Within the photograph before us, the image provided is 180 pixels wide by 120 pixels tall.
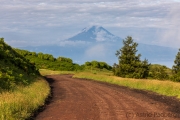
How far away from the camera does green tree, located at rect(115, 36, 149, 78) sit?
161ft

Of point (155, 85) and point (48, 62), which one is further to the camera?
point (48, 62)

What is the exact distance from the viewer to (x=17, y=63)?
1335 inches

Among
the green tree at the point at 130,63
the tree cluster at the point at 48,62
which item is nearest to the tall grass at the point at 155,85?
the green tree at the point at 130,63

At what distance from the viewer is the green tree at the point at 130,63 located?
4894 cm

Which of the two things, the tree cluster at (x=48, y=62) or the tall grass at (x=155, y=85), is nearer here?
the tall grass at (x=155, y=85)

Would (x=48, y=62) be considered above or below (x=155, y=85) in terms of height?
above

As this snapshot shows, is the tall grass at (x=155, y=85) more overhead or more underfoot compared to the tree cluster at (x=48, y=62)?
more underfoot

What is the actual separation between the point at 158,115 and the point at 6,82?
11.2m

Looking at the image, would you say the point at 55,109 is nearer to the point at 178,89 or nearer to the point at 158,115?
the point at 158,115

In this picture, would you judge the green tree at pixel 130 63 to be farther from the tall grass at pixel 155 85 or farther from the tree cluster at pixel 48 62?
the tree cluster at pixel 48 62

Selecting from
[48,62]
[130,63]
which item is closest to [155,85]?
[130,63]

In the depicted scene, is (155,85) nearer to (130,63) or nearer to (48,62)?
(130,63)

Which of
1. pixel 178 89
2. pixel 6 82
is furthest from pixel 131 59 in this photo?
pixel 6 82

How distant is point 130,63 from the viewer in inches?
2009
